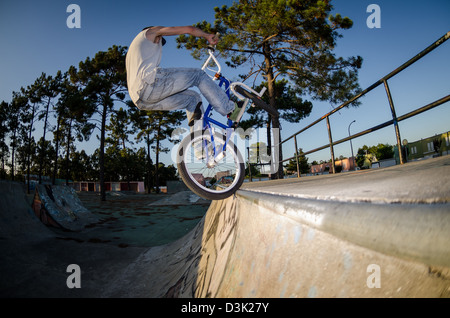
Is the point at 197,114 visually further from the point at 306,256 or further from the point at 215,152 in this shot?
the point at 306,256

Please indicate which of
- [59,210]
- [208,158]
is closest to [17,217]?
[59,210]

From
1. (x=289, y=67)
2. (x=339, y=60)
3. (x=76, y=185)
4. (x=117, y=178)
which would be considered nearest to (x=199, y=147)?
(x=289, y=67)

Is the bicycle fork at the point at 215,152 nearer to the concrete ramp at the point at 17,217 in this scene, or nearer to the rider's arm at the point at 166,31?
the rider's arm at the point at 166,31

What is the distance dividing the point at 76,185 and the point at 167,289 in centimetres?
5648

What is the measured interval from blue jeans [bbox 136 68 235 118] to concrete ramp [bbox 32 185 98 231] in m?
4.40

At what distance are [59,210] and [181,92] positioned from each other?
5.34m

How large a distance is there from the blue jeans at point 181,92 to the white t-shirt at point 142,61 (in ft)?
0.20

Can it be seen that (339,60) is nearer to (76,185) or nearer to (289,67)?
(289,67)

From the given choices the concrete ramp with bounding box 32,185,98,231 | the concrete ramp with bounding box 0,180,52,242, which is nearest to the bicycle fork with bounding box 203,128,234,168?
the concrete ramp with bounding box 0,180,52,242

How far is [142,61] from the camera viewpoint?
90.8 inches

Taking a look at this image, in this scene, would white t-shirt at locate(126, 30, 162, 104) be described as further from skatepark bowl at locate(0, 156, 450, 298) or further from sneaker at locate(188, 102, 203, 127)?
skatepark bowl at locate(0, 156, 450, 298)

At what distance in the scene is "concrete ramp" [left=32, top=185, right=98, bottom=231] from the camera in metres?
5.19

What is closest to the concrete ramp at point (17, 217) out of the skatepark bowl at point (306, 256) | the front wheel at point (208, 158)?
the skatepark bowl at point (306, 256)

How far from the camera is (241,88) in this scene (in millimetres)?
2812
